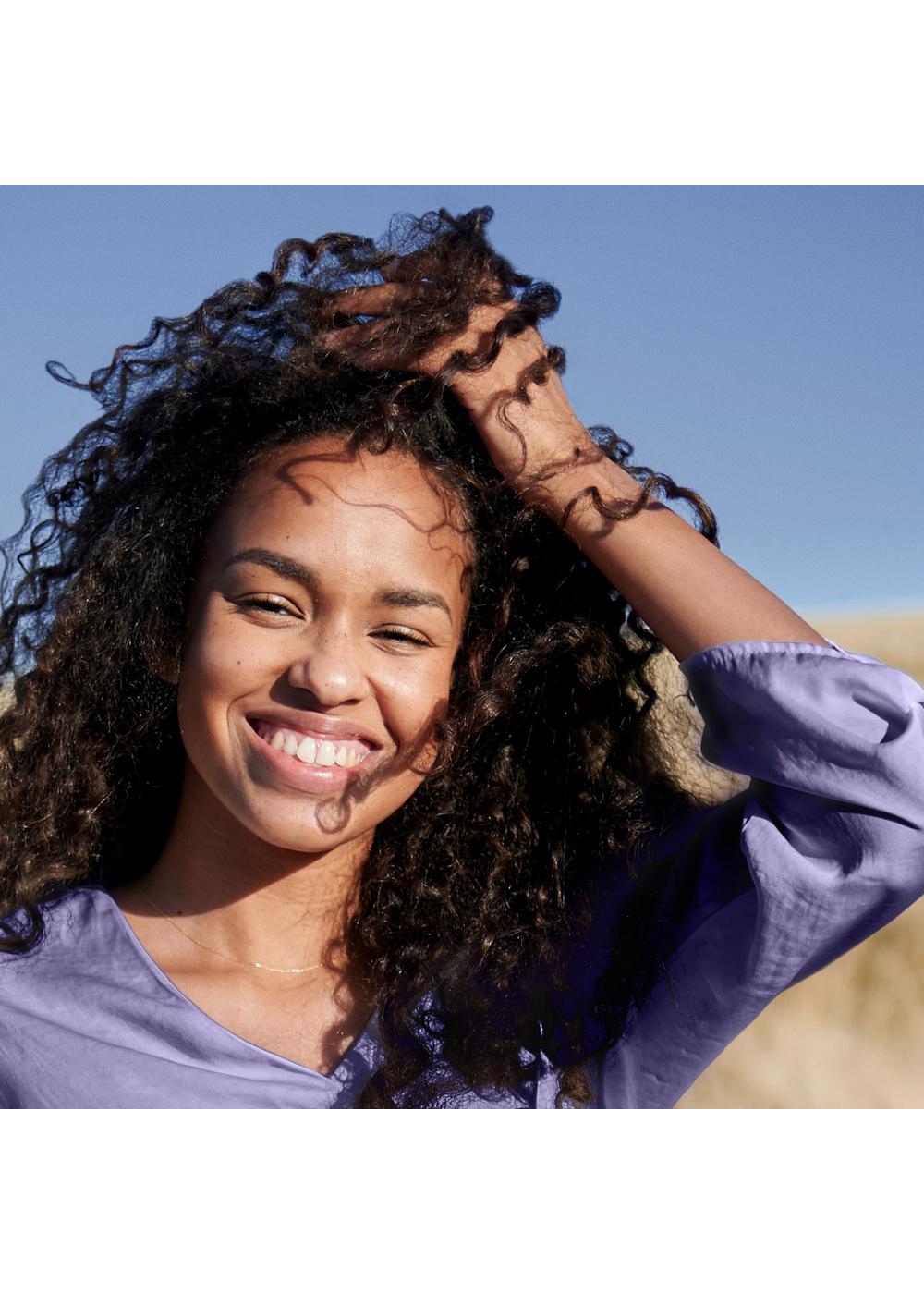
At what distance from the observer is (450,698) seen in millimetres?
3213

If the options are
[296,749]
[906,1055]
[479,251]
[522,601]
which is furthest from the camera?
[906,1055]

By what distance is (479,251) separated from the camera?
3.06m

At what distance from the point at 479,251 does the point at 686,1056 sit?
1746 mm

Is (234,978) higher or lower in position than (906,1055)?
lower

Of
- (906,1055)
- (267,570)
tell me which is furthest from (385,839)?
(906,1055)

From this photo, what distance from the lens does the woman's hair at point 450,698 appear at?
3109 millimetres

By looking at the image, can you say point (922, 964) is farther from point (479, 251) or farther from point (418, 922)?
point (479, 251)

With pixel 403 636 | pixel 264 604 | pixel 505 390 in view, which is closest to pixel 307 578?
pixel 264 604

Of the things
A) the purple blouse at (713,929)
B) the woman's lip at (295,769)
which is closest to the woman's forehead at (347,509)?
the woman's lip at (295,769)

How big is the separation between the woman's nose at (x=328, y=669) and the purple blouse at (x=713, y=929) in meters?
0.65

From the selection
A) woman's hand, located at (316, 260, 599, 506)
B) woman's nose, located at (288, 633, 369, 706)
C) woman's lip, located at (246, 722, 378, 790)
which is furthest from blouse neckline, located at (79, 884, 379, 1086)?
woman's hand, located at (316, 260, 599, 506)

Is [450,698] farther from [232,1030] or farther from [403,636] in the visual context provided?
[232,1030]

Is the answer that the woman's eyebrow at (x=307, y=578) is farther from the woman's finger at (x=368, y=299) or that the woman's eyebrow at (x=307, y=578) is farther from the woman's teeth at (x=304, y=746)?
the woman's finger at (x=368, y=299)

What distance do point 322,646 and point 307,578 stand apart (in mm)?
138
